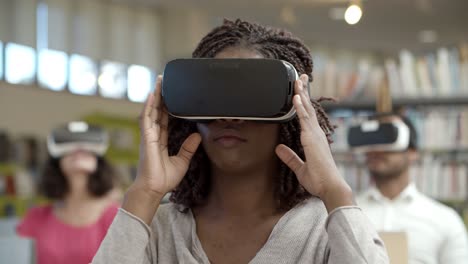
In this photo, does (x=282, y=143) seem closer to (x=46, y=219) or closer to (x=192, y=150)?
(x=192, y=150)

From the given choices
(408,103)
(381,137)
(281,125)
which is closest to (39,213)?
(381,137)

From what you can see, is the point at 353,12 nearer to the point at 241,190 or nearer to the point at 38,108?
the point at 241,190

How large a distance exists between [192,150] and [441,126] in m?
3.87

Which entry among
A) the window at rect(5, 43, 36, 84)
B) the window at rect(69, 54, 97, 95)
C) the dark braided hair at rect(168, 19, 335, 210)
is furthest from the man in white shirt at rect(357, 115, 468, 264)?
the window at rect(69, 54, 97, 95)

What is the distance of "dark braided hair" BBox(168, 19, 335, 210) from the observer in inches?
65.3

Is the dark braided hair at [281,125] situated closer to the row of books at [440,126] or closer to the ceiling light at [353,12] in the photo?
the ceiling light at [353,12]

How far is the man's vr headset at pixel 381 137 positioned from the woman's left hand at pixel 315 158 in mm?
2452

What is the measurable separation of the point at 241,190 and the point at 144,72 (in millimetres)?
8249

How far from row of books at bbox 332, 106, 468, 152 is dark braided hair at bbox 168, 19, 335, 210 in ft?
11.6

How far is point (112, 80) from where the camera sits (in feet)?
30.6

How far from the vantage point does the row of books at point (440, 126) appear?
207 inches

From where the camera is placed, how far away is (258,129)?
5.21 feet

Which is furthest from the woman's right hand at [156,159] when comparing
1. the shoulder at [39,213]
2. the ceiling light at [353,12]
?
the ceiling light at [353,12]

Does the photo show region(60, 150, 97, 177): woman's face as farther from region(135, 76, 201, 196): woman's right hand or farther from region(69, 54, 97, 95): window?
region(69, 54, 97, 95): window
